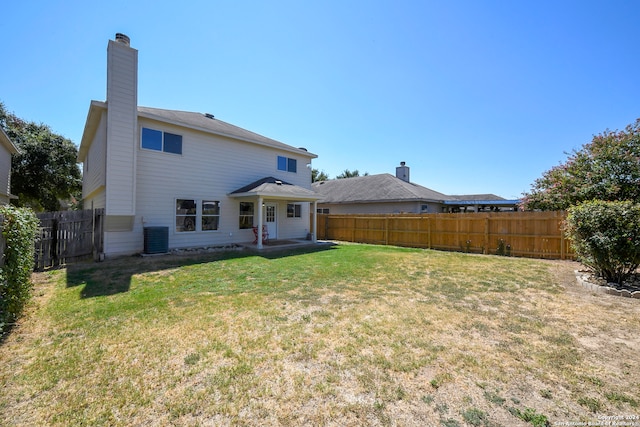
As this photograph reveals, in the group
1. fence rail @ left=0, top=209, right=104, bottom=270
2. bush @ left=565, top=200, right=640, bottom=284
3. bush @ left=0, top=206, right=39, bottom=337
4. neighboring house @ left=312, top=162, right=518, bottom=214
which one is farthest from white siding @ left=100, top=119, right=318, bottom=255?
bush @ left=565, top=200, right=640, bottom=284

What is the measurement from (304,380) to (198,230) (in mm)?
10249

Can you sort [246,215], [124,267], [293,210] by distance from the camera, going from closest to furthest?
1. [124,267]
2. [246,215]
3. [293,210]

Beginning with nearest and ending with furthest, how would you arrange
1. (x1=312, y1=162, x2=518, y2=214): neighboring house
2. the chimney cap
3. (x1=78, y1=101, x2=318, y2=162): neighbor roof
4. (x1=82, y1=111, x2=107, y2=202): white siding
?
1. the chimney cap
2. (x1=82, y1=111, x2=107, y2=202): white siding
3. (x1=78, y1=101, x2=318, y2=162): neighbor roof
4. (x1=312, y1=162, x2=518, y2=214): neighboring house

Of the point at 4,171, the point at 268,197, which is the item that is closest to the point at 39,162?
the point at 4,171

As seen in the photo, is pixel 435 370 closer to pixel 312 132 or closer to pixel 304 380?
pixel 304 380

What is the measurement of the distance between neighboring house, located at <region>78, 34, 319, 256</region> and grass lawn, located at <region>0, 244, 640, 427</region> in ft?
13.4

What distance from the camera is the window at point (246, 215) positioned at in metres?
13.1

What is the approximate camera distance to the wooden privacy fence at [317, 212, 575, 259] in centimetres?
1037

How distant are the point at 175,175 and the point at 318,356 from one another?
1017 centimetres

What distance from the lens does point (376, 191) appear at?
69.4 feet

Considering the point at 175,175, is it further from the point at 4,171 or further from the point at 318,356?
the point at 318,356

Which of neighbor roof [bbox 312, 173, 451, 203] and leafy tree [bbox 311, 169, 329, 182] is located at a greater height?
leafy tree [bbox 311, 169, 329, 182]

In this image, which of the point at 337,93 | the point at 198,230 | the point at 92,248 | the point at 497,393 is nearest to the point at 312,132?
the point at 337,93

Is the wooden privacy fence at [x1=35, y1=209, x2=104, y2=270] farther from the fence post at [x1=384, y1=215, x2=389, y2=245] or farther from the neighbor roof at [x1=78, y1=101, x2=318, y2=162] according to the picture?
the fence post at [x1=384, y1=215, x2=389, y2=245]
